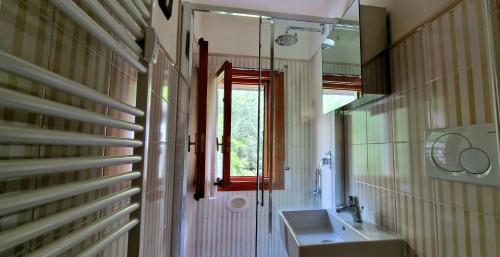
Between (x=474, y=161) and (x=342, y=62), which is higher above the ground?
(x=342, y=62)

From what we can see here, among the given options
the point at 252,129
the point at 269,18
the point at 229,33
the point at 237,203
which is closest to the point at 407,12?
the point at 269,18

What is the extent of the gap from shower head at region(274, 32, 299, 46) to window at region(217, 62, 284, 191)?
0.27 meters

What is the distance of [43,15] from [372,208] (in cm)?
168

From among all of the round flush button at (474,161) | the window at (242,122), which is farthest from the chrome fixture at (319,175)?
the round flush button at (474,161)

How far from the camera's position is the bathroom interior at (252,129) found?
0.41 meters

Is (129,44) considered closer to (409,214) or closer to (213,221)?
(409,214)

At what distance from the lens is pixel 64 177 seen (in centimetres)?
49

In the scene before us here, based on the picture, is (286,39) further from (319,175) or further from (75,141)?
(75,141)

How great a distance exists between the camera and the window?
213 centimetres

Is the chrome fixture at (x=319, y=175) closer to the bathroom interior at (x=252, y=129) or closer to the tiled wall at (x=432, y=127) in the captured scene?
the bathroom interior at (x=252, y=129)

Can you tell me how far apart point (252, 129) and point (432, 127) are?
5.46ft

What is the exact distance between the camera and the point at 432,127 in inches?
41.1

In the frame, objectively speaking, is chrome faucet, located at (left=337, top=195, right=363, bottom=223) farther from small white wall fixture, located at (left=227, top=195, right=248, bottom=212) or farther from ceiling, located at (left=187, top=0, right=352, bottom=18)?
ceiling, located at (left=187, top=0, right=352, bottom=18)

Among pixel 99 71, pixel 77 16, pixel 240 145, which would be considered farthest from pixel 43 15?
pixel 240 145
